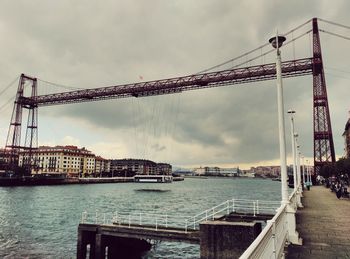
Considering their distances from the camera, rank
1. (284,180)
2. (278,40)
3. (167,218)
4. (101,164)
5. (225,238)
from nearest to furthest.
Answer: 1. (284,180)
2. (278,40)
3. (225,238)
4. (167,218)
5. (101,164)

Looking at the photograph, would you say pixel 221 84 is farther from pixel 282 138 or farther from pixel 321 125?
pixel 282 138

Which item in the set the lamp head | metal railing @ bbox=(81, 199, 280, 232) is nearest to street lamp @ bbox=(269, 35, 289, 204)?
the lamp head

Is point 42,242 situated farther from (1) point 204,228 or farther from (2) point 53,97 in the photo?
(2) point 53,97

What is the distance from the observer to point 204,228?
11.4 metres

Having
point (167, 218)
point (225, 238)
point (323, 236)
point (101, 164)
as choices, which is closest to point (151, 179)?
point (101, 164)

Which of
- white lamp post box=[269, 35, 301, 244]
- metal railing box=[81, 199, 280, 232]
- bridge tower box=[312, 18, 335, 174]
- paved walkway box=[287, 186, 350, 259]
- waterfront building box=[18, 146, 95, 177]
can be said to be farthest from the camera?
waterfront building box=[18, 146, 95, 177]

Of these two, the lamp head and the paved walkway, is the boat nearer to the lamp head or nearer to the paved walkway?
the paved walkway

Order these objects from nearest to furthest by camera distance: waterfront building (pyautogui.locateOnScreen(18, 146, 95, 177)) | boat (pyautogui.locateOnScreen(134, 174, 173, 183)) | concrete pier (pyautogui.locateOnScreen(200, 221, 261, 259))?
concrete pier (pyautogui.locateOnScreen(200, 221, 261, 259))
boat (pyautogui.locateOnScreen(134, 174, 173, 183))
waterfront building (pyautogui.locateOnScreen(18, 146, 95, 177))

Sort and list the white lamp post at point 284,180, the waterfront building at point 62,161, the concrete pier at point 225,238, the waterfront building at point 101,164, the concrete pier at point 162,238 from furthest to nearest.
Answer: the waterfront building at point 101,164, the waterfront building at point 62,161, the concrete pier at point 162,238, the concrete pier at point 225,238, the white lamp post at point 284,180

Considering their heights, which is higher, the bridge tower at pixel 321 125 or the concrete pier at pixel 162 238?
Result: the bridge tower at pixel 321 125

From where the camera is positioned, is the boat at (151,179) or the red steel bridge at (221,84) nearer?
the red steel bridge at (221,84)

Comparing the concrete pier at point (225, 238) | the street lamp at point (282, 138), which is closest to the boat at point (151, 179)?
the concrete pier at point (225, 238)

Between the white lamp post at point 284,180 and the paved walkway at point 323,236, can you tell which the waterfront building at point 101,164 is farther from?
the white lamp post at point 284,180

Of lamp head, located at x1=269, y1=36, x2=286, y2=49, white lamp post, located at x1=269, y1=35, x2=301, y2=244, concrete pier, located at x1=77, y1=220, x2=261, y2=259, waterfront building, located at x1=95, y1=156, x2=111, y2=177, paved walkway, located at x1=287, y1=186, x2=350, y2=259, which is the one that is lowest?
concrete pier, located at x1=77, y1=220, x2=261, y2=259
